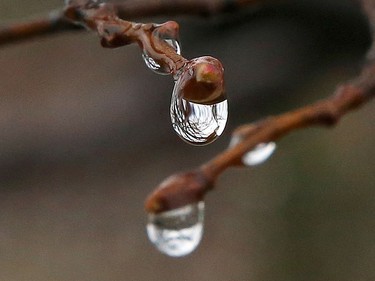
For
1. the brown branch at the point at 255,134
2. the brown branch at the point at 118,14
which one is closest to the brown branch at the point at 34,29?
the brown branch at the point at 118,14

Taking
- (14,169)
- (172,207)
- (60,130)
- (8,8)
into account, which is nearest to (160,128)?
(60,130)

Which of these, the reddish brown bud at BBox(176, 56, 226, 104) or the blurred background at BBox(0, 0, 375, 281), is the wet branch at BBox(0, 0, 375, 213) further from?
the blurred background at BBox(0, 0, 375, 281)

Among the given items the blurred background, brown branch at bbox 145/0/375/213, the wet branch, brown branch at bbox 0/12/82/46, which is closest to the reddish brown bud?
the wet branch

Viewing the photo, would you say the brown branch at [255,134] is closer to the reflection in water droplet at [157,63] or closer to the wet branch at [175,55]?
the wet branch at [175,55]

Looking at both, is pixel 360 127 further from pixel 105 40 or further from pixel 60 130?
pixel 105 40

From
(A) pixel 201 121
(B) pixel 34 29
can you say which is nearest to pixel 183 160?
(B) pixel 34 29

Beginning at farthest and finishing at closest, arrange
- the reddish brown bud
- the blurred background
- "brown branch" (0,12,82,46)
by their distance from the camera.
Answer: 1. the blurred background
2. "brown branch" (0,12,82,46)
3. the reddish brown bud

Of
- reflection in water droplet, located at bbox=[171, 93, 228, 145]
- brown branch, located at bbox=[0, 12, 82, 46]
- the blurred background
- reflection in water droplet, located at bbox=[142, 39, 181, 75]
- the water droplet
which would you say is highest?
the blurred background

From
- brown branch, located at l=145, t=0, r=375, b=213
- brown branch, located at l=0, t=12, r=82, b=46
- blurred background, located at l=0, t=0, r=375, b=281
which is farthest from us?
blurred background, located at l=0, t=0, r=375, b=281
